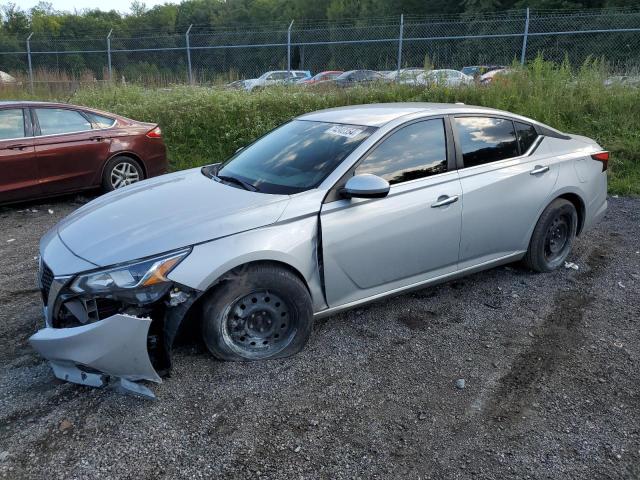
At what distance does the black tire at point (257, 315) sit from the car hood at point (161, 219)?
0.33 metres

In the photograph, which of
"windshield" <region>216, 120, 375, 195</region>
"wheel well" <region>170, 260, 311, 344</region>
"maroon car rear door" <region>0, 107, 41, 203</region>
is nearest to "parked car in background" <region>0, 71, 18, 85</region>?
"maroon car rear door" <region>0, 107, 41, 203</region>

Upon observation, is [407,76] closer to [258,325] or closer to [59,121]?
[59,121]

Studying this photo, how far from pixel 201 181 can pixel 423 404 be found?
2.31 meters

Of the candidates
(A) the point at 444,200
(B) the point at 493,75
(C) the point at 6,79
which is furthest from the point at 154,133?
(C) the point at 6,79

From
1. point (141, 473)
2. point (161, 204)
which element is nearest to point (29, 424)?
point (141, 473)

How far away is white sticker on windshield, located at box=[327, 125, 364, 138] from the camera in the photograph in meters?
4.16

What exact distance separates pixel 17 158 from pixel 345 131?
5.06 meters

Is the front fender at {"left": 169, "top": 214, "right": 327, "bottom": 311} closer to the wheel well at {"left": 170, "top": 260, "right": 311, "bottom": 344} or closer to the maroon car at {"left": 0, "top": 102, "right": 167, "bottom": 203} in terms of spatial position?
the wheel well at {"left": 170, "top": 260, "right": 311, "bottom": 344}

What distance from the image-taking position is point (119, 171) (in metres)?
8.28

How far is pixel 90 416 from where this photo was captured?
3096 millimetres

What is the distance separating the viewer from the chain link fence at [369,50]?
45.3 ft

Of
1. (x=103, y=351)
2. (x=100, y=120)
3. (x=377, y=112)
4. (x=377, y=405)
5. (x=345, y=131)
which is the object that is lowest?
(x=377, y=405)

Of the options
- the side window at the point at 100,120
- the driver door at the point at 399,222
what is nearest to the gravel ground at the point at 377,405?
the driver door at the point at 399,222

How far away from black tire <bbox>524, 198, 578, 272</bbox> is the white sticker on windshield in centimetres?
193
